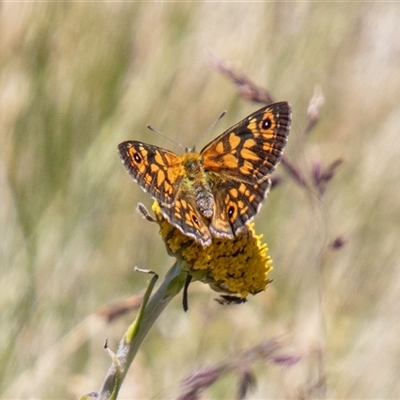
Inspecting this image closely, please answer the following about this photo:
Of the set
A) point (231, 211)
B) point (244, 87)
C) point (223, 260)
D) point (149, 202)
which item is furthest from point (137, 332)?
point (149, 202)

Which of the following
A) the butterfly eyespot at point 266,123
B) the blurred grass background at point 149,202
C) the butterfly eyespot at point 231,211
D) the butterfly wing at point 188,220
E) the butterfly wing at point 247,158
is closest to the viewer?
the butterfly wing at point 188,220

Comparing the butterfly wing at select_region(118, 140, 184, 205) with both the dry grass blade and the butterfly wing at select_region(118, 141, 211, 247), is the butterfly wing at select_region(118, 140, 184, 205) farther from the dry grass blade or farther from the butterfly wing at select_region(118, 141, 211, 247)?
the dry grass blade

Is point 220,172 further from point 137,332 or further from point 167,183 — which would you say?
point 137,332

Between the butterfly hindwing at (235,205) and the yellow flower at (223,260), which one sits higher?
the butterfly hindwing at (235,205)

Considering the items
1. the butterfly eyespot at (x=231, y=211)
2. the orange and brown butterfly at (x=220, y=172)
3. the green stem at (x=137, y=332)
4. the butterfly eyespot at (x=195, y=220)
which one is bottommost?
the green stem at (x=137, y=332)

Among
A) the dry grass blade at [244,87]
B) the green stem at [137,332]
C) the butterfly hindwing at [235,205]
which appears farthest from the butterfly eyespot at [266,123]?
the green stem at [137,332]

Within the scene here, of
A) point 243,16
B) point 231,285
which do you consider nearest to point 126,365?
point 231,285

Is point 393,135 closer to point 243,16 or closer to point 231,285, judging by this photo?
point 243,16

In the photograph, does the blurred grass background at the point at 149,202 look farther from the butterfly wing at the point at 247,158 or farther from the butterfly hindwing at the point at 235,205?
the butterfly hindwing at the point at 235,205
